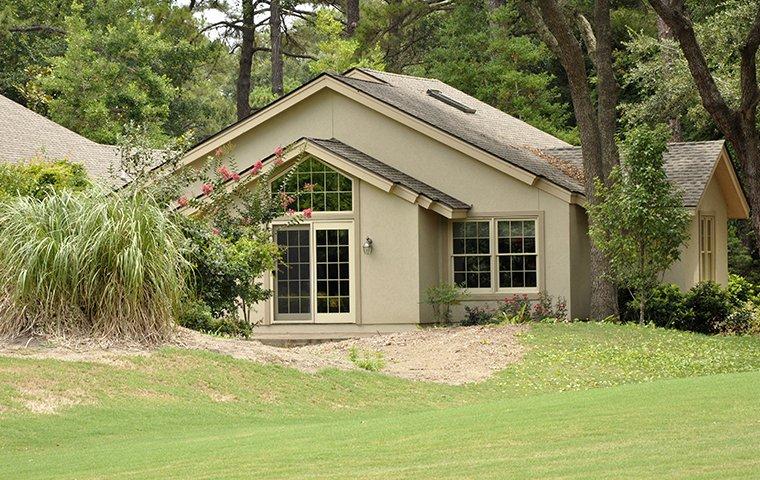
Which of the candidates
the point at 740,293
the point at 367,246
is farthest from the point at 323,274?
the point at 740,293

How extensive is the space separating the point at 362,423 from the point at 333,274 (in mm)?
13911

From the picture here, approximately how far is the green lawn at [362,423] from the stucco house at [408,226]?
22.3 feet

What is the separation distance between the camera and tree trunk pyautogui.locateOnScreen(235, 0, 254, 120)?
47.0 m

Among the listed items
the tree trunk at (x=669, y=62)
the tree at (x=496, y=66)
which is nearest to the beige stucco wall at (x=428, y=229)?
the tree trunk at (x=669, y=62)

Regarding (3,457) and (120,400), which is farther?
(120,400)

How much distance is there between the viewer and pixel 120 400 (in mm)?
13961

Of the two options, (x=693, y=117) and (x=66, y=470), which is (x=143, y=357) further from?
(x=693, y=117)

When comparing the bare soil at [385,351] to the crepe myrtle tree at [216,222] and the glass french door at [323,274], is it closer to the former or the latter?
the crepe myrtle tree at [216,222]

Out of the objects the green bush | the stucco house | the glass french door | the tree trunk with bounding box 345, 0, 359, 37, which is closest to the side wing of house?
the stucco house

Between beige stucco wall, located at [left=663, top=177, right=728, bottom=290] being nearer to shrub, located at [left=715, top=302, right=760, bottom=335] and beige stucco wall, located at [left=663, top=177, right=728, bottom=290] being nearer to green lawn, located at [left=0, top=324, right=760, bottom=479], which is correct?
shrub, located at [left=715, top=302, right=760, bottom=335]

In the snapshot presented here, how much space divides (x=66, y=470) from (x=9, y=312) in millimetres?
6655

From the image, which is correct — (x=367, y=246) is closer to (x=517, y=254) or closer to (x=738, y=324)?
(x=517, y=254)

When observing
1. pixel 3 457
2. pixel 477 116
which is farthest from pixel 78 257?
pixel 477 116

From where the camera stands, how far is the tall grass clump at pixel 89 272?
15.9 metres
